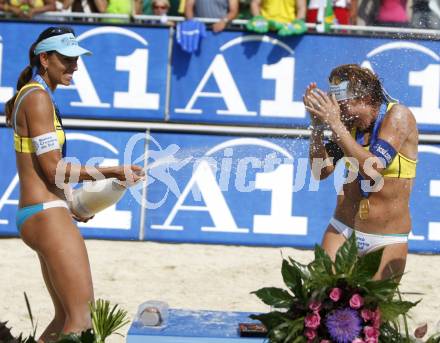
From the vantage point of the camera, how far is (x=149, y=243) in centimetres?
860

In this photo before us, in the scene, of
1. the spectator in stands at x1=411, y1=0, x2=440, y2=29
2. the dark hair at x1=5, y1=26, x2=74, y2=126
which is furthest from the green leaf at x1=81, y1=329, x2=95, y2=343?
the spectator in stands at x1=411, y1=0, x2=440, y2=29

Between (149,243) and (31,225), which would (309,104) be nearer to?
(31,225)

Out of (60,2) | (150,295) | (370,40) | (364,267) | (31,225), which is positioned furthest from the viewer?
(60,2)

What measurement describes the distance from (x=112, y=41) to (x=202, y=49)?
32.4 inches

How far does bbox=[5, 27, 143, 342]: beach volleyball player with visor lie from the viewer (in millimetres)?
4555

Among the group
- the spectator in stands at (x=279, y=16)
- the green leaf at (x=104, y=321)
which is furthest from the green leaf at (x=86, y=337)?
the spectator in stands at (x=279, y=16)

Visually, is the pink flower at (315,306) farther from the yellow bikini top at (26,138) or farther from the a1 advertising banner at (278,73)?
the a1 advertising banner at (278,73)

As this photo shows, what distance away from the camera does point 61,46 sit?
4758 millimetres

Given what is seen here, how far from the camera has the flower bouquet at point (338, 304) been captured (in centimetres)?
347

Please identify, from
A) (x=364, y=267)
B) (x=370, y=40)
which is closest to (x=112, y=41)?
(x=370, y=40)

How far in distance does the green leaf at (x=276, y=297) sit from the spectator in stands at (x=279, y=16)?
205 inches

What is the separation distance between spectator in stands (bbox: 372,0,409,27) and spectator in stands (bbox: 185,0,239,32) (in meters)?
1.55

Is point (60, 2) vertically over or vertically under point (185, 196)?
over

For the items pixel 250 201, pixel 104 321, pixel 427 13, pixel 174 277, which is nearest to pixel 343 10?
pixel 427 13
